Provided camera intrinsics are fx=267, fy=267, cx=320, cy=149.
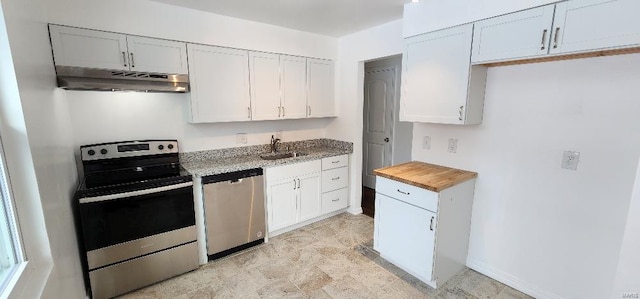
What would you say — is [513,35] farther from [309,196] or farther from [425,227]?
[309,196]

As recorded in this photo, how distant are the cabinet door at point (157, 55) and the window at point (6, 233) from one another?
58.3 inches

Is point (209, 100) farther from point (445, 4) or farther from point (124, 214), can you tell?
point (445, 4)

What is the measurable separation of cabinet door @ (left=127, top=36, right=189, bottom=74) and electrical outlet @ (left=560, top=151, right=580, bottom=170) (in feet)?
10.5

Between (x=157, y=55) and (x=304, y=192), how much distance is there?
2.04 metres

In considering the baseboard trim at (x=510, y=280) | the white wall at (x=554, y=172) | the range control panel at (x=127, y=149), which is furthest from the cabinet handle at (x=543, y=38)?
the range control panel at (x=127, y=149)

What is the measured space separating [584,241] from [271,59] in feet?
10.4

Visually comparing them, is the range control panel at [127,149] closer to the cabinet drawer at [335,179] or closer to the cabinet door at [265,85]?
the cabinet door at [265,85]

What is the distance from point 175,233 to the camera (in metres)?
2.33

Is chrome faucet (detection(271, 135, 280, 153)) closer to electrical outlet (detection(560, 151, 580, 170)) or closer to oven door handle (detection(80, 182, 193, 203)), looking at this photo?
oven door handle (detection(80, 182, 193, 203))

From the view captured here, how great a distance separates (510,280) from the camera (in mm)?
2256

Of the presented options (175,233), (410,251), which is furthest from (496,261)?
(175,233)

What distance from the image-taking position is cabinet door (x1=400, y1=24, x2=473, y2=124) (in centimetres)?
213

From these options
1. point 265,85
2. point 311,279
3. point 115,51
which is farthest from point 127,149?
point 311,279

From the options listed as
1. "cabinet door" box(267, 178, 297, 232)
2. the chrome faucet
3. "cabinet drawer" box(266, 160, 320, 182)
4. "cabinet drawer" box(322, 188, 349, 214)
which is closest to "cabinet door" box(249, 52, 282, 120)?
the chrome faucet
